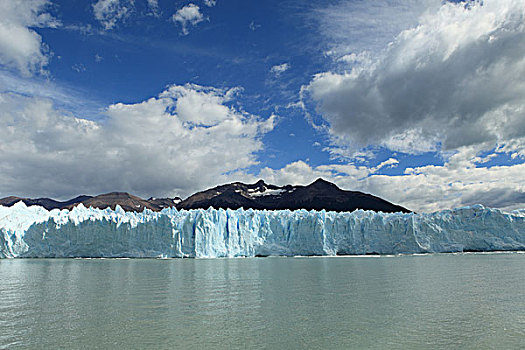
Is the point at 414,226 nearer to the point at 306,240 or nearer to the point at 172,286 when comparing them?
the point at 306,240

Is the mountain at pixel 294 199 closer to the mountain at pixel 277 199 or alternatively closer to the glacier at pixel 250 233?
the mountain at pixel 277 199

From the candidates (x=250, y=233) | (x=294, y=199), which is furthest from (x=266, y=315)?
(x=294, y=199)

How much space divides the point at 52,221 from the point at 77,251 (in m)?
3.58

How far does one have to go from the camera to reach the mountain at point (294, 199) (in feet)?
285

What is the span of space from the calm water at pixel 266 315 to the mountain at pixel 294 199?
71.8 meters

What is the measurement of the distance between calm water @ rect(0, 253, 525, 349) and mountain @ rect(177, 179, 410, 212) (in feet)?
236

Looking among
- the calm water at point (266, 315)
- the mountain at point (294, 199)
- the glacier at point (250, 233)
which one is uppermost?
the mountain at point (294, 199)

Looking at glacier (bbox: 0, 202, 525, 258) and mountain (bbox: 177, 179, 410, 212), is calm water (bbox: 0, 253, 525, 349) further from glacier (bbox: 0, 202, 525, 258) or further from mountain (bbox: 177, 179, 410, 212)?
mountain (bbox: 177, 179, 410, 212)

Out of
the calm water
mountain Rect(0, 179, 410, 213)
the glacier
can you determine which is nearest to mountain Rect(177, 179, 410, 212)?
mountain Rect(0, 179, 410, 213)

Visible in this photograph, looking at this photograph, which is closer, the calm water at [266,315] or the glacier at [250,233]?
the calm water at [266,315]

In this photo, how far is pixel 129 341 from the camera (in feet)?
22.1

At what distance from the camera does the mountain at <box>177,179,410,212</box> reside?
86.8 metres

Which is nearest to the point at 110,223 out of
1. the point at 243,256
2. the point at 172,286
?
the point at 243,256

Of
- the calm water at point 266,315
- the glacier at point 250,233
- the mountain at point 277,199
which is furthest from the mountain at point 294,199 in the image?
the calm water at point 266,315
